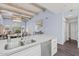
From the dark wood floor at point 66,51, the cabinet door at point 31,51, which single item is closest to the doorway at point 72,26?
the dark wood floor at point 66,51

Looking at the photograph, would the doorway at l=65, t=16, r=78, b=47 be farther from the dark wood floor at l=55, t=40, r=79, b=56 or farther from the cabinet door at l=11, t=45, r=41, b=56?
the cabinet door at l=11, t=45, r=41, b=56

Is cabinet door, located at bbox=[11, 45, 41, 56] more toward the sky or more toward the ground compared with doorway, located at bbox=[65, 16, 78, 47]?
more toward the ground

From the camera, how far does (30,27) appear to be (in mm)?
1911

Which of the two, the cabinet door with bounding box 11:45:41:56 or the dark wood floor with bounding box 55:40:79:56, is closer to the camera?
the cabinet door with bounding box 11:45:41:56

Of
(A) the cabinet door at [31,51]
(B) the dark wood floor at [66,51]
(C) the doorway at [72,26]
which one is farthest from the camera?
(C) the doorway at [72,26]

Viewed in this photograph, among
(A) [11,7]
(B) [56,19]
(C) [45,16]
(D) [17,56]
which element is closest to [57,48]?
(B) [56,19]

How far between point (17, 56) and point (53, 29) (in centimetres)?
125

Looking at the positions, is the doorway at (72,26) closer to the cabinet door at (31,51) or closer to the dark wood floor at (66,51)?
the dark wood floor at (66,51)

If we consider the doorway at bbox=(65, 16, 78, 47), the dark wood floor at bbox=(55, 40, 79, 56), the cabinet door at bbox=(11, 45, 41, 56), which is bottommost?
the dark wood floor at bbox=(55, 40, 79, 56)

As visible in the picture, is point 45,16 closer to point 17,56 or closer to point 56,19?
point 56,19

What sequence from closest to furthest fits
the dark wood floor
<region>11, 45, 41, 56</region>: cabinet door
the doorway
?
<region>11, 45, 41, 56</region>: cabinet door
the dark wood floor
the doorway

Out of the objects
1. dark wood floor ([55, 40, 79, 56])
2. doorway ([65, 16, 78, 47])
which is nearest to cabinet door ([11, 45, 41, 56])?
dark wood floor ([55, 40, 79, 56])

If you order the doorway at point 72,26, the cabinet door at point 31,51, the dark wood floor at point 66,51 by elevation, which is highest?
the doorway at point 72,26

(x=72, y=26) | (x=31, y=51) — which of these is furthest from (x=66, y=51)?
(x=31, y=51)
